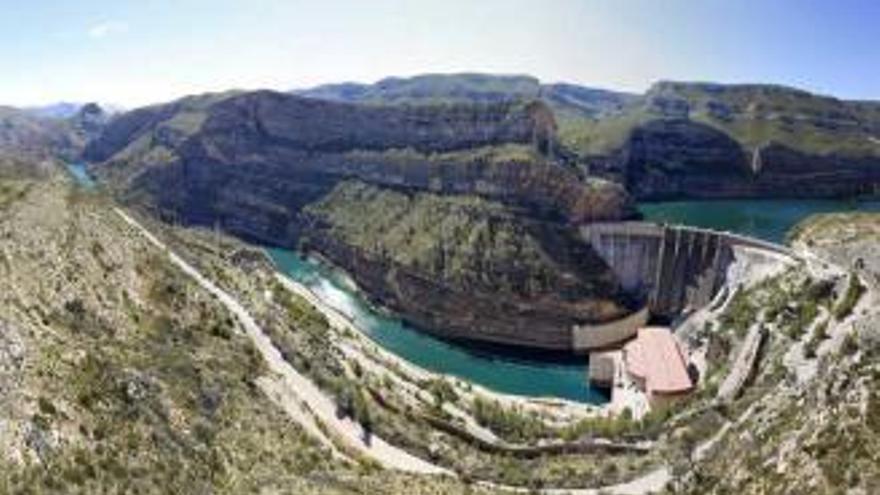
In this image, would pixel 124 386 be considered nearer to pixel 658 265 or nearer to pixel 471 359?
pixel 471 359

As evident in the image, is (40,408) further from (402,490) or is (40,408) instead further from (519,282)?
(519,282)

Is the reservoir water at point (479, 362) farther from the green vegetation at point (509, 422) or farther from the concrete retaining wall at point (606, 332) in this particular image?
the green vegetation at point (509, 422)

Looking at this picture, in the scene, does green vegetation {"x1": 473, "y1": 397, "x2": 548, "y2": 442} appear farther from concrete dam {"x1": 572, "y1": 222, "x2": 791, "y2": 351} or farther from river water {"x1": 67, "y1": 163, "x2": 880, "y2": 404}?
concrete dam {"x1": 572, "y1": 222, "x2": 791, "y2": 351}

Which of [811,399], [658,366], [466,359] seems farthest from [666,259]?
[811,399]

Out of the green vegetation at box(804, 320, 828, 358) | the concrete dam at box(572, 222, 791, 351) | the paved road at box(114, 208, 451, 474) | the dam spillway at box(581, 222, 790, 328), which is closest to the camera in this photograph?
the paved road at box(114, 208, 451, 474)

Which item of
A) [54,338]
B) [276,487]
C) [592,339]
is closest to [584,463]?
[276,487]

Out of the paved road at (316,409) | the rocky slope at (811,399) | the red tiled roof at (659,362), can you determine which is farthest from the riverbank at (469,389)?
the paved road at (316,409)

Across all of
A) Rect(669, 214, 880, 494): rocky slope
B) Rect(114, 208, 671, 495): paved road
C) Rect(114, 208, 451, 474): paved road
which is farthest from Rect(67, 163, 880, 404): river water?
Rect(114, 208, 671, 495): paved road
